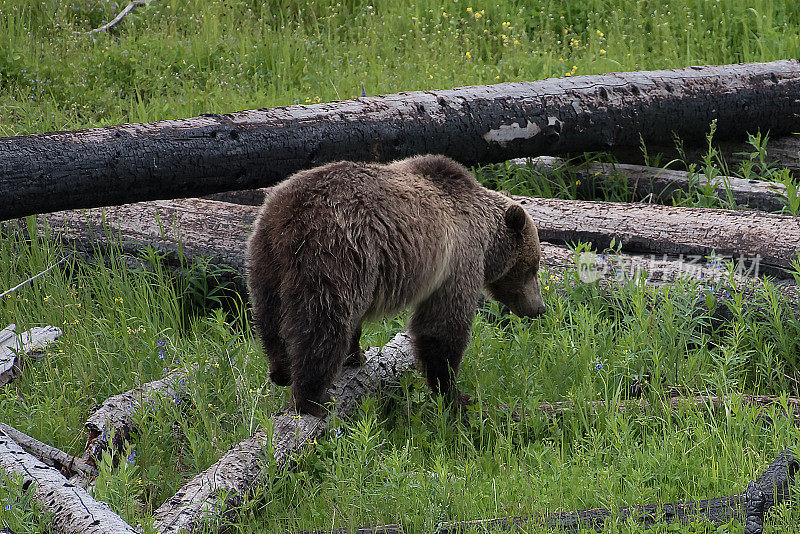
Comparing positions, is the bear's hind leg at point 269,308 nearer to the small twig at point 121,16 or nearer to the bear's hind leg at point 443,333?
the bear's hind leg at point 443,333

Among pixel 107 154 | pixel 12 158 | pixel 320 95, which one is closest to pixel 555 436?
pixel 107 154

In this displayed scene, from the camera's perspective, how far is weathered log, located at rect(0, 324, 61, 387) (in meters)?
4.73

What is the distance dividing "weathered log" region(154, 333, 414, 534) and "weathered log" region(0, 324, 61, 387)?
5.65 feet

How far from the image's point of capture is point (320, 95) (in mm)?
8805

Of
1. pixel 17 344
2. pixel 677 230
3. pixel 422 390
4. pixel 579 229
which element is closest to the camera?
pixel 422 390

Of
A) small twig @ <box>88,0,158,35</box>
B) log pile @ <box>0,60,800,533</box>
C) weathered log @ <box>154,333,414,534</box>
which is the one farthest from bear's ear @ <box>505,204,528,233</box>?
small twig @ <box>88,0,158,35</box>

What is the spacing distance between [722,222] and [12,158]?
14.5 ft

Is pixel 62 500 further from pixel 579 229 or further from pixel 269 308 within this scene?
pixel 579 229

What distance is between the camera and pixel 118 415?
4.15 metres

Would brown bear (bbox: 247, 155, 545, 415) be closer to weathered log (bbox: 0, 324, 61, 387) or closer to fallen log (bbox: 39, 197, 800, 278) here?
fallen log (bbox: 39, 197, 800, 278)

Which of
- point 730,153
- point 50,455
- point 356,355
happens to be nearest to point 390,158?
point 356,355

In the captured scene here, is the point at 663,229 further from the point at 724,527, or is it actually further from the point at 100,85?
the point at 100,85

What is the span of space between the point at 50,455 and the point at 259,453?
3.39ft

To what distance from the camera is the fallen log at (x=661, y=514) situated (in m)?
3.19
